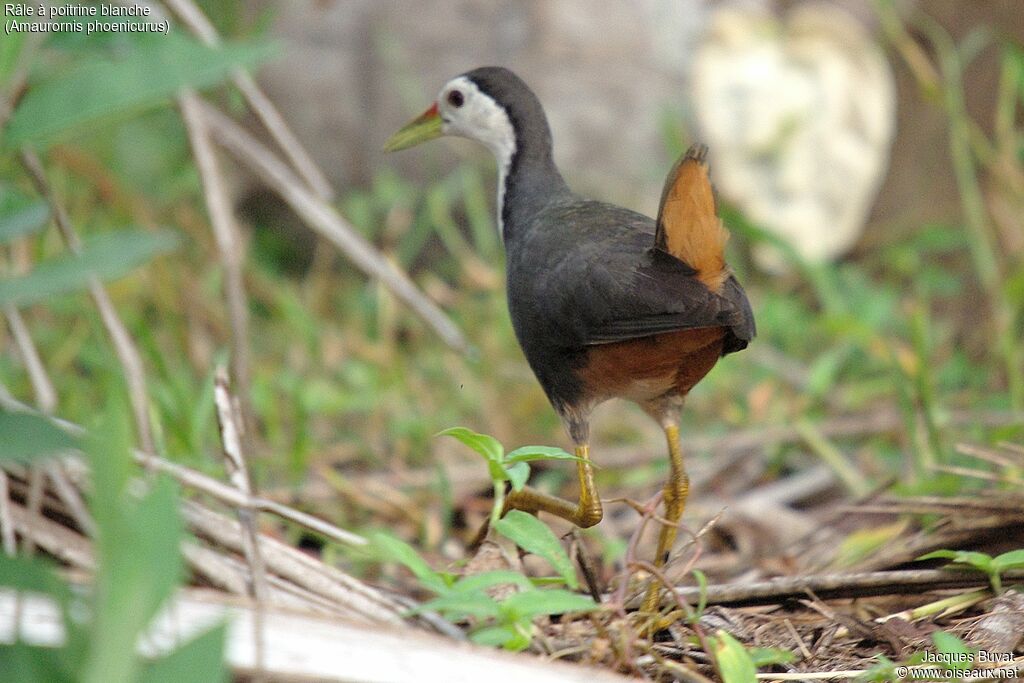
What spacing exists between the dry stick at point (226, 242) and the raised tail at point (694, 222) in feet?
2.32

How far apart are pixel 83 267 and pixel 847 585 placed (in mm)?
1298

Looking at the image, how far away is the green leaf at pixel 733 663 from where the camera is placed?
140 centimetres

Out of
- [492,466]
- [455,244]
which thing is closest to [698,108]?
[455,244]

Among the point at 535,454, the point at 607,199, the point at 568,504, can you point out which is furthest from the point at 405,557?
the point at 607,199

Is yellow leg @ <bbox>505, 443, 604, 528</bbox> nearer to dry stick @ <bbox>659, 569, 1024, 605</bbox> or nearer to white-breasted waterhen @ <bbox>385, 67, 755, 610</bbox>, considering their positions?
white-breasted waterhen @ <bbox>385, 67, 755, 610</bbox>

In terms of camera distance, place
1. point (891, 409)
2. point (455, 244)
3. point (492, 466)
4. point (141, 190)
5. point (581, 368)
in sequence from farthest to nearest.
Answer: point (141, 190)
point (455, 244)
point (891, 409)
point (581, 368)
point (492, 466)

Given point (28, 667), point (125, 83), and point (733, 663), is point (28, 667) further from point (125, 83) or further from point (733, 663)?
point (733, 663)

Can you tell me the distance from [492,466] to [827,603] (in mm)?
693

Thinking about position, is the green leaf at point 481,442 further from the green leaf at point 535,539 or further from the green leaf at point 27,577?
the green leaf at point 27,577

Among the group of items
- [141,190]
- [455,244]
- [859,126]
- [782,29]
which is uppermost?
[782,29]

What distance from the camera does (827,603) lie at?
1828mm

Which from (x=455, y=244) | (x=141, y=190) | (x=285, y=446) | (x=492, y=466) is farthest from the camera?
(x=141, y=190)

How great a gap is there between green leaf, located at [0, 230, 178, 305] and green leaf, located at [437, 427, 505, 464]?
522 mm

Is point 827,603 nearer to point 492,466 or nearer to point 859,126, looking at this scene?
point 492,466
